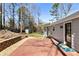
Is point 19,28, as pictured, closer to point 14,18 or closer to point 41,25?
point 14,18

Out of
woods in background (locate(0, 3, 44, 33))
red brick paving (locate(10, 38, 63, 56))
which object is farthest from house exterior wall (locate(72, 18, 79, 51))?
woods in background (locate(0, 3, 44, 33))

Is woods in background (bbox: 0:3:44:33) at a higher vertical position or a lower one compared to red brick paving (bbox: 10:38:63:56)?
higher

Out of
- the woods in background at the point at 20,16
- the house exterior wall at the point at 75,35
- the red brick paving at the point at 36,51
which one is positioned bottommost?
the red brick paving at the point at 36,51

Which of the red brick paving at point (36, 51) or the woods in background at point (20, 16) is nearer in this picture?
the red brick paving at point (36, 51)

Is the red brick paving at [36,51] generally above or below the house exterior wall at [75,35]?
below

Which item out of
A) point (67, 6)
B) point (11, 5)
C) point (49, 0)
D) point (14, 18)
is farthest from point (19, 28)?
point (49, 0)

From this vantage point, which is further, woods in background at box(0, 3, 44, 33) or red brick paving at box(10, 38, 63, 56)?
woods in background at box(0, 3, 44, 33)

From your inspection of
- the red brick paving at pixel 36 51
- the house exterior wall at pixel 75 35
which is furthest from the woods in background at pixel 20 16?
the house exterior wall at pixel 75 35

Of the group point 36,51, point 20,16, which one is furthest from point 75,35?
point 20,16

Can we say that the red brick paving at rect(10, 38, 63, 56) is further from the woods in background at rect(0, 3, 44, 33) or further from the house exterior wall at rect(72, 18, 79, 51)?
the woods in background at rect(0, 3, 44, 33)

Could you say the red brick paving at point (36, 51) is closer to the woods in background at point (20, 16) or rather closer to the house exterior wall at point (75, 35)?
the house exterior wall at point (75, 35)

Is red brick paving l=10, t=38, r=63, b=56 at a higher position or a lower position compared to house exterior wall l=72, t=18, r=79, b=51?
lower

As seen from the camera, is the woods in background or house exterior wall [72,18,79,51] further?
the woods in background

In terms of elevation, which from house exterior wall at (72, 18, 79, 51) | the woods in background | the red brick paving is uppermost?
the woods in background
